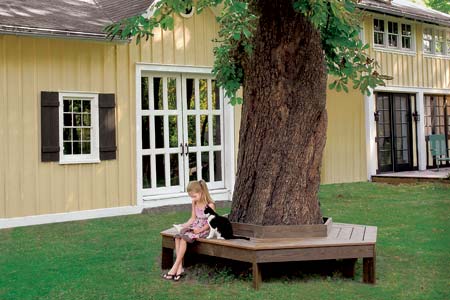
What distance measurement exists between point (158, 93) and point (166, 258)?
228 inches

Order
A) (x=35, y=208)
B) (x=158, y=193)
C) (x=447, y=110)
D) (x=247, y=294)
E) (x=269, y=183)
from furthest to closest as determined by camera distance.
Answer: (x=447, y=110)
(x=158, y=193)
(x=35, y=208)
(x=269, y=183)
(x=247, y=294)

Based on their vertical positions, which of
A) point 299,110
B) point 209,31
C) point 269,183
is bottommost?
point 269,183

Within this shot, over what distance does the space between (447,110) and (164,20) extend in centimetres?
1557

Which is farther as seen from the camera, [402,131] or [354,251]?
[402,131]

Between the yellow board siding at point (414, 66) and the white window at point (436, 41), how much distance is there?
0.22 metres

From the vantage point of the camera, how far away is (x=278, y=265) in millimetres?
5852

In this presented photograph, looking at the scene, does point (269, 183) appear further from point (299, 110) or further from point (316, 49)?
point (316, 49)

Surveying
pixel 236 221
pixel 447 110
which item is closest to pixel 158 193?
pixel 236 221

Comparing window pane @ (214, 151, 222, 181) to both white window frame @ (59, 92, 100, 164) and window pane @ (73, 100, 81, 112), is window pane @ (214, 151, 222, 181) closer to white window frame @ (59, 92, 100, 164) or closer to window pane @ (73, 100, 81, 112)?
white window frame @ (59, 92, 100, 164)

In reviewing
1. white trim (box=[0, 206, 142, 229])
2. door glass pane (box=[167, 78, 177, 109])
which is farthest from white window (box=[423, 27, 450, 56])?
white trim (box=[0, 206, 142, 229])

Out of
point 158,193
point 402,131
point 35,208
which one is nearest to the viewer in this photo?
point 35,208

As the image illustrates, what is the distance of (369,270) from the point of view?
5.27 meters

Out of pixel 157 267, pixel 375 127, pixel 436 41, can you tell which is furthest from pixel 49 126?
pixel 436 41

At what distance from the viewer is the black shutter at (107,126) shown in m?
10.3
